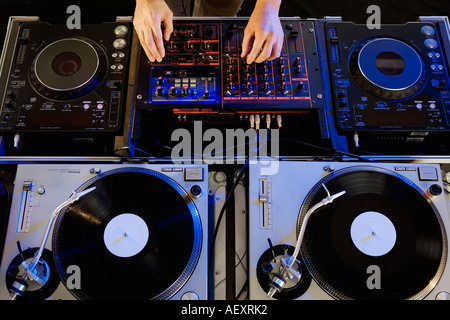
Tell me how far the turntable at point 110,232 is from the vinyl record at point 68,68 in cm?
39

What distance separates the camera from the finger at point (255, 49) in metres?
1.59

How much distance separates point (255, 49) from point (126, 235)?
929 mm

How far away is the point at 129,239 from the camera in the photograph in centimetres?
138

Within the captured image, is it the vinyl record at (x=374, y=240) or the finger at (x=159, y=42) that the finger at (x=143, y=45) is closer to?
the finger at (x=159, y=42)

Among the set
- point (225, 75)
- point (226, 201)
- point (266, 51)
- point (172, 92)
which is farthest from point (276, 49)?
point (226, 201)

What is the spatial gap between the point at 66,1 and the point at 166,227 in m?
2.51

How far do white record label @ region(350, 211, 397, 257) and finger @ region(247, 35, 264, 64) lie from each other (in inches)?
31.3

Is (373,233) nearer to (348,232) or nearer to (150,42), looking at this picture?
(348,232)

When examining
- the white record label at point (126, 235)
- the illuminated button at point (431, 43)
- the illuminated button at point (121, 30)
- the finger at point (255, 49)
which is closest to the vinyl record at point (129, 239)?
the white record label at point (126, 235)

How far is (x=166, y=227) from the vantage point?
4.56 feet

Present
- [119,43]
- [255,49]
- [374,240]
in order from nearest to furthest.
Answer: [374,240]
[255,49]
[119,43]

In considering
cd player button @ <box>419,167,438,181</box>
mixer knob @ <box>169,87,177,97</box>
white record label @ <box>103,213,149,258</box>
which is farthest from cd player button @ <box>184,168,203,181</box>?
cd player button @ <box>419,167,438,181</box>

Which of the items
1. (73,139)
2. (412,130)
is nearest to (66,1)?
(73,139)

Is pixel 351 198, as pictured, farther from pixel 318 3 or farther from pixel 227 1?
pixel 318 3
